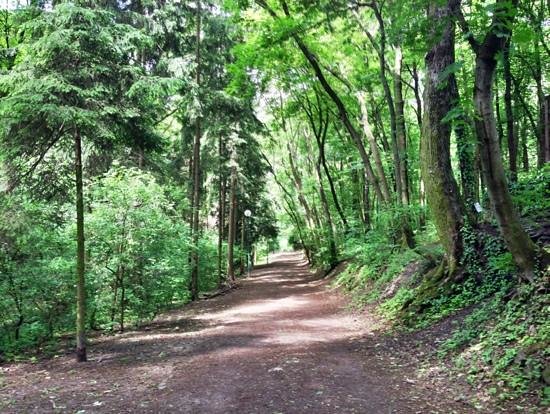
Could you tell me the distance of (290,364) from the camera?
6609mm

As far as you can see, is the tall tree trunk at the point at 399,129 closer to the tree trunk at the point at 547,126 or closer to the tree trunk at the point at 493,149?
the tree trunk at the point at 547,126

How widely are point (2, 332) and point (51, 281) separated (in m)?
1.43

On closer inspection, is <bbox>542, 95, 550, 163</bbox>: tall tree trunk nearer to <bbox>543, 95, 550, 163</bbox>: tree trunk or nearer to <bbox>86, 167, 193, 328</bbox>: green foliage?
<bbox>543, 95, 550, 163</bbox>: tree trunk

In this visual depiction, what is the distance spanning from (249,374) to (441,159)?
5328 mm

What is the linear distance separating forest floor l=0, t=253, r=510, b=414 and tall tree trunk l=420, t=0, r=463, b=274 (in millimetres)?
2106

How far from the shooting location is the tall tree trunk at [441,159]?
8.45 m

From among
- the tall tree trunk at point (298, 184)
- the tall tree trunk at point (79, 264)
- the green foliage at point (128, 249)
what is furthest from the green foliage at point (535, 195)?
the tall tree trunk at point (298, 184)

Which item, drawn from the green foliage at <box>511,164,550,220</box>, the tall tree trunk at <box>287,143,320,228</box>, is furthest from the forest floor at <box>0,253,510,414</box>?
the tall tree trunk at <box>287,143,320,228</box>

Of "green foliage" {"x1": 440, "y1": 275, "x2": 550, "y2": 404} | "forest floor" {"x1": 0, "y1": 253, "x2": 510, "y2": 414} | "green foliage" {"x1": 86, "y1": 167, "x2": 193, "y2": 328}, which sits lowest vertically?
"forest floor" {"x1": 0, "y1": 253, "x2": 510, "y2": 414}

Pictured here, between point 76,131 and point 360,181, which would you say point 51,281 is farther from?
point 360,181

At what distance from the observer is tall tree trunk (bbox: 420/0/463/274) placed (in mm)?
8453

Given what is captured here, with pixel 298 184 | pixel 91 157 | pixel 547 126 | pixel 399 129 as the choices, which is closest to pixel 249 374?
pixel 91 157

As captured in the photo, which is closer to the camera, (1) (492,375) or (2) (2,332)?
(1) (492,375)

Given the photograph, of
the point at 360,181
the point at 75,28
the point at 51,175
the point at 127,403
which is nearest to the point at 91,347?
the point at 51,175
